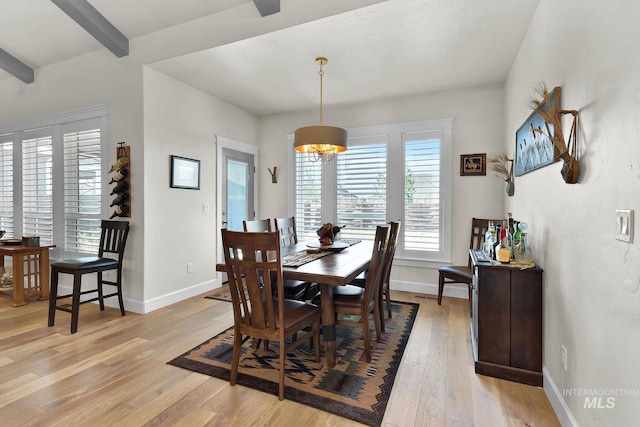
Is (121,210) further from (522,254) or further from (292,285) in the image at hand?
(522,254)

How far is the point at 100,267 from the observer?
3.21 meters

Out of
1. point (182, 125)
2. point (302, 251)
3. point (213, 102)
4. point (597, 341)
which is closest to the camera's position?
point (597, 341)

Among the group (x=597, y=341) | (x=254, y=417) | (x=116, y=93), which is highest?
(x=116, y=93)

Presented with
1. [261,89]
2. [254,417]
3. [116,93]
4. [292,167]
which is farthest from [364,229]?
[116,93]

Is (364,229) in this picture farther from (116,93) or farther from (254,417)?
(116,93)

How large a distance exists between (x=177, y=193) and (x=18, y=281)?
2.04 m

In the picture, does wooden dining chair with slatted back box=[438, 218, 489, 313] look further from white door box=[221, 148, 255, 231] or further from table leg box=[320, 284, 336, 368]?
white door box=[221, 148, 255, 231]

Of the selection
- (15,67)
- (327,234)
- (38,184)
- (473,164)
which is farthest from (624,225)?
(15,67)

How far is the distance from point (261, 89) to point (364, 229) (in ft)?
7.57

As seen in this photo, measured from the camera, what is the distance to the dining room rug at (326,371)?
193 centimetres

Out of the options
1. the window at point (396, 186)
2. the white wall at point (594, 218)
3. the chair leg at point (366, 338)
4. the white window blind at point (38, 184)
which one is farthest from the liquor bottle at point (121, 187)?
the white wall at point (594, 218)

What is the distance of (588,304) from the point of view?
1.51 metres

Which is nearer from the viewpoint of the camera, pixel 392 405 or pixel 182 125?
pixel 392 405

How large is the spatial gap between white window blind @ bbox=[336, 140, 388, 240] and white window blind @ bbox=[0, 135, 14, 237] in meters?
4.69
